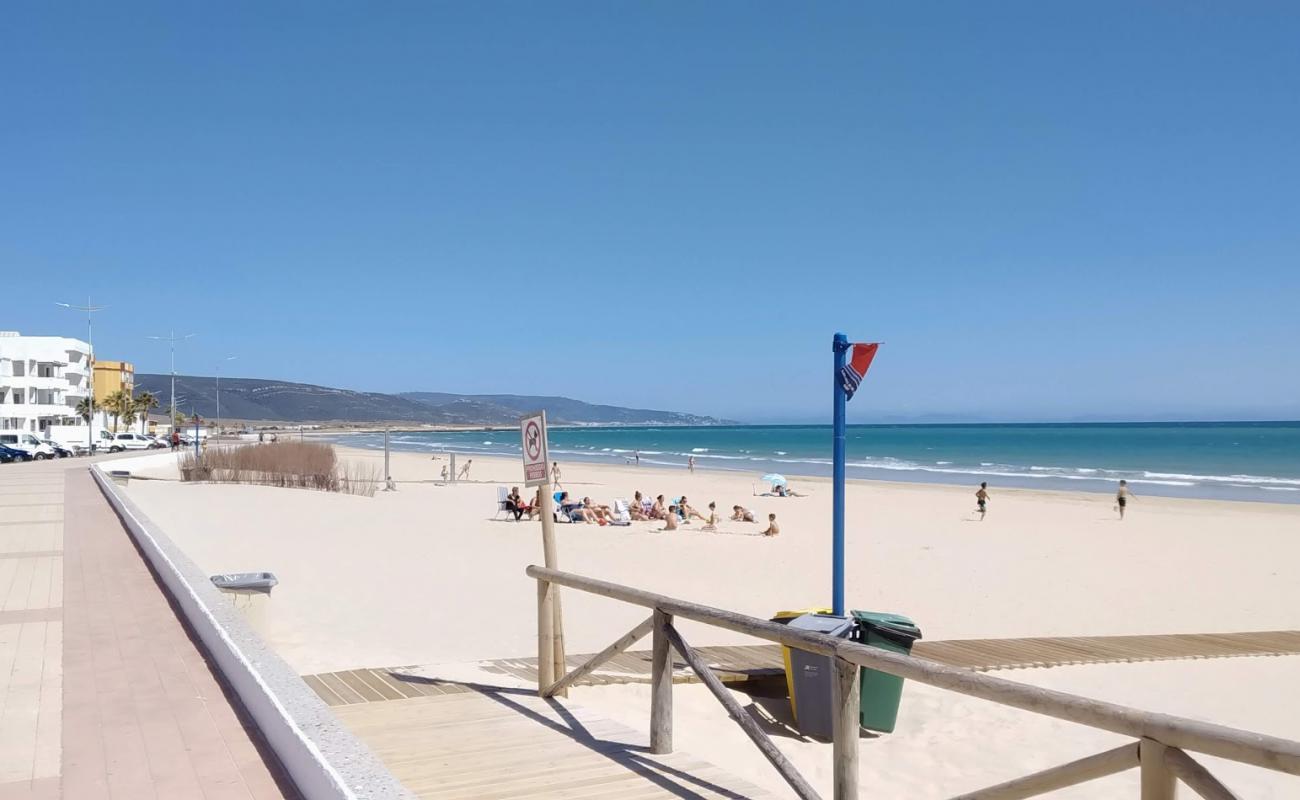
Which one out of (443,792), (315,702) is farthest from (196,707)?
(443,792)

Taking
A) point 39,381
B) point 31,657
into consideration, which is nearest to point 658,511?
point 31,657

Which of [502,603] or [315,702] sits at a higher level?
[315,702]

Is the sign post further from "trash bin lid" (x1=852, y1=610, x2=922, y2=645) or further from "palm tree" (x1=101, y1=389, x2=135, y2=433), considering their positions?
"palm tree" (x1=101, y1=389, x2=135, y2=433)

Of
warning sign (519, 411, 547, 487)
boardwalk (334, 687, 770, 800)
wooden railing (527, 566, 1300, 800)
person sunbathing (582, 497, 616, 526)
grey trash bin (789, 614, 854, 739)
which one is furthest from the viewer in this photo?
person sunbathing (582, 497, 616, 526)

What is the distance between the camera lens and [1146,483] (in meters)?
42.5

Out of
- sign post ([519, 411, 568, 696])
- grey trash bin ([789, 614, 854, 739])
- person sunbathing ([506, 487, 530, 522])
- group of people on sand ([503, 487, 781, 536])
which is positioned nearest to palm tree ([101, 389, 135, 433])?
person sunbathing ([506, 487, 530, 522])

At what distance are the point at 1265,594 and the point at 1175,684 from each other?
742 centimetres

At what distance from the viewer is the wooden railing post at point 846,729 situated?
3721 millimetres

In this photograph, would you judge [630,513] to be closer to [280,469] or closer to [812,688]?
[280,469]

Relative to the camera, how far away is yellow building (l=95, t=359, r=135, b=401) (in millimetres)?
102562

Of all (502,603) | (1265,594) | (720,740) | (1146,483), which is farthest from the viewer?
(1146,483)

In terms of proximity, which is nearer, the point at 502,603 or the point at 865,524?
the point at 502,603

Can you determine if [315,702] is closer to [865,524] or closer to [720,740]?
[720,740]

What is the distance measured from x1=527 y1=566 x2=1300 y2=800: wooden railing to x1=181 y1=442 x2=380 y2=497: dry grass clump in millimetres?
23721
